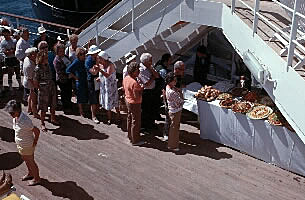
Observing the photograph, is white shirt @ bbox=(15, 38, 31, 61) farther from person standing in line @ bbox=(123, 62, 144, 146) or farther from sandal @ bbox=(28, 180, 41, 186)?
sandal @ bbox=(28, 180, 41, 186)

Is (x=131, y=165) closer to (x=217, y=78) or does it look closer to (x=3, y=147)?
(x=3, y=147)

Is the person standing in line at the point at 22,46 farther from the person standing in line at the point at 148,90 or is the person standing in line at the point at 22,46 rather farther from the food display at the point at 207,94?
the food display at the point at 207,94

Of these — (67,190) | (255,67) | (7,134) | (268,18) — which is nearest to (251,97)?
(255,67)

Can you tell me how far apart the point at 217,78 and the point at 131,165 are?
390 centimetres

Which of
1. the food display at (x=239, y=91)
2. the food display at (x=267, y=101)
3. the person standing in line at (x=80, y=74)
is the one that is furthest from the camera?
the person standing in line at (x=80, y=74)

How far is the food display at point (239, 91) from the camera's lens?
8.49 metres

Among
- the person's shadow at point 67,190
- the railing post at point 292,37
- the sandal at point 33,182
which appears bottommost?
the person's shadow at point 67,190

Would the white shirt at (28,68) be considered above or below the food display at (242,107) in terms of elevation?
above

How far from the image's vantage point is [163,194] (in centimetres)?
693

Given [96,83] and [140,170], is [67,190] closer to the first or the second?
[140,170]

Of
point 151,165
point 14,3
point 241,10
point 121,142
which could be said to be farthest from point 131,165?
point 14,3

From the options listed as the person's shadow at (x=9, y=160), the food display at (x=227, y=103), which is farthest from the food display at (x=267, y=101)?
the person's shadow at (x=9, y=160)

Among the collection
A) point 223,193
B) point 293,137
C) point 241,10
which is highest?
point 241,10

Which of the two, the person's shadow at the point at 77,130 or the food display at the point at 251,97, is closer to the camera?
the food display at the point at 251,97
